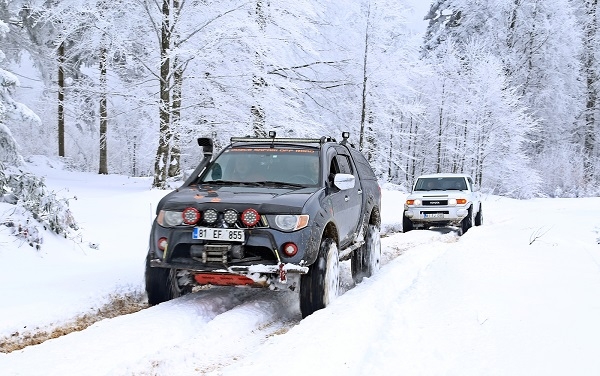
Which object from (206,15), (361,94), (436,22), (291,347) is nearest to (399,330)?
(291,347)

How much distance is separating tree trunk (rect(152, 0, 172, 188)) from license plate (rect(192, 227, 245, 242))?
10.1 metres

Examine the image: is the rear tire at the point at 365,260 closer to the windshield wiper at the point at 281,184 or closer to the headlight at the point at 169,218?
the windshield wiper at the point at 281,184

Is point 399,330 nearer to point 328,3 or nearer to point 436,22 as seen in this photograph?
point 328,3

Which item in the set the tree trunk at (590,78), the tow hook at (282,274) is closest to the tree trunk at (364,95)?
the tow hook at (282,274)

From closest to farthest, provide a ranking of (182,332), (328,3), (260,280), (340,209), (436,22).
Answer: (182,332), (260,280), (340,209), (328,3), (436,22)

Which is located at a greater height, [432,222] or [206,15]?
[206,15]

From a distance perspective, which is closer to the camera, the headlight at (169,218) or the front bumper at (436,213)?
the headlight at (169,218)

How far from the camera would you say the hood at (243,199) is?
17.7ft

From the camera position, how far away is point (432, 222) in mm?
14508

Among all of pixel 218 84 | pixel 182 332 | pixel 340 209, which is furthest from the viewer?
pixel 218 84

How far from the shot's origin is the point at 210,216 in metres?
5.38

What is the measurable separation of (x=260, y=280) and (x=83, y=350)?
1.72 meters

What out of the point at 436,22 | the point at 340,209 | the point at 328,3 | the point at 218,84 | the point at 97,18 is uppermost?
the point at 436,22

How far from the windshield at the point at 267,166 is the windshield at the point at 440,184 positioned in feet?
31.7
